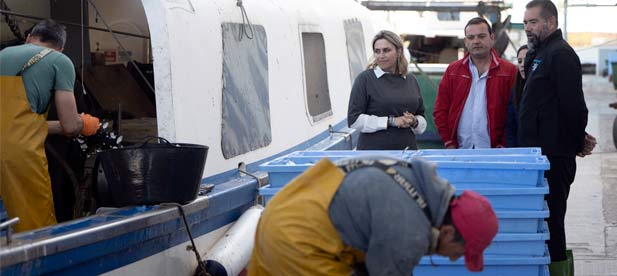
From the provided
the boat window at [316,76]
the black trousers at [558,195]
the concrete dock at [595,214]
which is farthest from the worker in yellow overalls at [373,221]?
the boat window at [316,76]

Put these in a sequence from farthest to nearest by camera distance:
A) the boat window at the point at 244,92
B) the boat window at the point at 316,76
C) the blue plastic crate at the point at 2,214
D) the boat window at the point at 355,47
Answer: the boat window at the point at 355,47 → the boat window at the point at 316,76 → the boat window at the point at 244,92 → the blue plastic crate at the point at 2,214

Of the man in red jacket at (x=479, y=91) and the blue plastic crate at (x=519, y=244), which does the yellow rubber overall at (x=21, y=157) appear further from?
the man in red jacket at (x=479, y=91)

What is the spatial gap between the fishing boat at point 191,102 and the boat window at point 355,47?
1143 millimetres

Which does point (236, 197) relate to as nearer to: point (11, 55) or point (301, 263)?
point (11, 55)

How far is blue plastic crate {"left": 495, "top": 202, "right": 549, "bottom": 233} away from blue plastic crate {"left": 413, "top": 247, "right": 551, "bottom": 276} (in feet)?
0.47

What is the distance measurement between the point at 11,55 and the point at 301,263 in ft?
7.87

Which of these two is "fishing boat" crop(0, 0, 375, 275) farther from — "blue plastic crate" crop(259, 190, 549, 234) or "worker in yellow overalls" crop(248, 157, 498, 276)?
"blue plastic crate" crop(259, 190, 549, 234)

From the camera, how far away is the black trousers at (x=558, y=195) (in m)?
6.13

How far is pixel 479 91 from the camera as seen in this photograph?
6.95 metres

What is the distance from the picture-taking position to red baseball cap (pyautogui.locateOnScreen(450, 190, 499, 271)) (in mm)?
3125

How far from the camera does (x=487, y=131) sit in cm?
694

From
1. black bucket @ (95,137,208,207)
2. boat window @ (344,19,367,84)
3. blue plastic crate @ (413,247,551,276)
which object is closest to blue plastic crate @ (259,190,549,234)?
blue plastic crate @ (413,247,551,276)

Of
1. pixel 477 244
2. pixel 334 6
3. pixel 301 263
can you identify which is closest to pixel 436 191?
pixel 477 244

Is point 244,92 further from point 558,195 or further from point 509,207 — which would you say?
point 509,207
